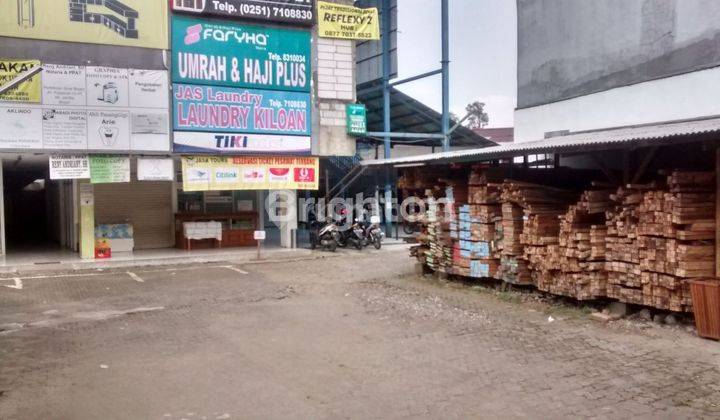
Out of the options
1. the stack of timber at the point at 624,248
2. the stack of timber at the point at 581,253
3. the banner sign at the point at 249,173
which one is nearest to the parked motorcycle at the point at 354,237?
the banner sign at the point at 249,173

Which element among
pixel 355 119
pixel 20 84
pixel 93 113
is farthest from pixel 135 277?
pixel 355 119

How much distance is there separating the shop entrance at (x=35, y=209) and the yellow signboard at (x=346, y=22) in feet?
28.4

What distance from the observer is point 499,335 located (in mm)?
8602

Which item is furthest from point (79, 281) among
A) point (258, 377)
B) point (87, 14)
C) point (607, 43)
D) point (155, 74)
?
point (607, 43)

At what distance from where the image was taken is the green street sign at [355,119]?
18.9m

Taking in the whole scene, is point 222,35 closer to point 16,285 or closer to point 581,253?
point 16,285

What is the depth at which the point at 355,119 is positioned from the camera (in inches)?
747

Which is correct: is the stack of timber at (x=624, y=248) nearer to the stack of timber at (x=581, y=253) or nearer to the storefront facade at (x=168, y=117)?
the stack of timber at (x=581, y=253)

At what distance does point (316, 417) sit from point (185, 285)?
845 centimetres

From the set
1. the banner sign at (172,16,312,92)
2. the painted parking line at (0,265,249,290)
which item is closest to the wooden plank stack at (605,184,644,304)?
the painted parking line at (0,265,249,290)

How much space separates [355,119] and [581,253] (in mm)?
10367

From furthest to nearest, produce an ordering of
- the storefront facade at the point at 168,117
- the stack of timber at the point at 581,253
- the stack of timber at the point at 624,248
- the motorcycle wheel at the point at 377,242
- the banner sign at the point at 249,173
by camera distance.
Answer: the motorcycle wheel at the point at 377,242, the banner sign at the point at 249,173, the storefront facade at the point at 168,117, the stack of timber at the point at 581,253, the stack of timber at the point at 624,248

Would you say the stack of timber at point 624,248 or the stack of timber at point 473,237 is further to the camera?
the stack of timber at point 473,237

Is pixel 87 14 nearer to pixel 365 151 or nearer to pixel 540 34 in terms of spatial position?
pixel 540 34
